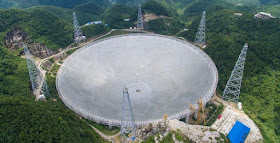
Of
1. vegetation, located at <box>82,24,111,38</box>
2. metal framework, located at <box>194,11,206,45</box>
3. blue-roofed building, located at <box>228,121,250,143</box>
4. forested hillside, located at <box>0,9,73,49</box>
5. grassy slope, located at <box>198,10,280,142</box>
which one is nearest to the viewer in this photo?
blue-roofed building, located at <box>228,121,250,143</box>

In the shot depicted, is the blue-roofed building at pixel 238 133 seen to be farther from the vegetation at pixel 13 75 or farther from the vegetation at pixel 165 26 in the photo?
the vegetation at pixel 165 26

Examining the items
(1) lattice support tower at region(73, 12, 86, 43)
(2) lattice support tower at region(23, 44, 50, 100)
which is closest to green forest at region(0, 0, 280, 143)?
(2) lattice support tower at region(23, 44, 50, 100)

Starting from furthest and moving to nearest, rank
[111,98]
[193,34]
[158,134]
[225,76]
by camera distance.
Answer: [193,34] → [225,76] → [111,98] → [158,134]

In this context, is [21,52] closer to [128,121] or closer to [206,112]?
[128,121]

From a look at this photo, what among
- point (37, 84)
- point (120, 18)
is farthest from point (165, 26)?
point (37, 84)

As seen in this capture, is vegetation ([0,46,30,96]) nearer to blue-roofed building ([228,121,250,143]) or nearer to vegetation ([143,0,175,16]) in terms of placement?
blue-roofed building ([228,121,250,143])

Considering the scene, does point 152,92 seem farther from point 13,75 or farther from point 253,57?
point 13,75

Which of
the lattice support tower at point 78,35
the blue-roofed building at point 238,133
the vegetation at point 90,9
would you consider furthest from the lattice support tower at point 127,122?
the vegetation at point 90,9

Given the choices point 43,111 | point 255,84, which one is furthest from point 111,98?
point 255,84
